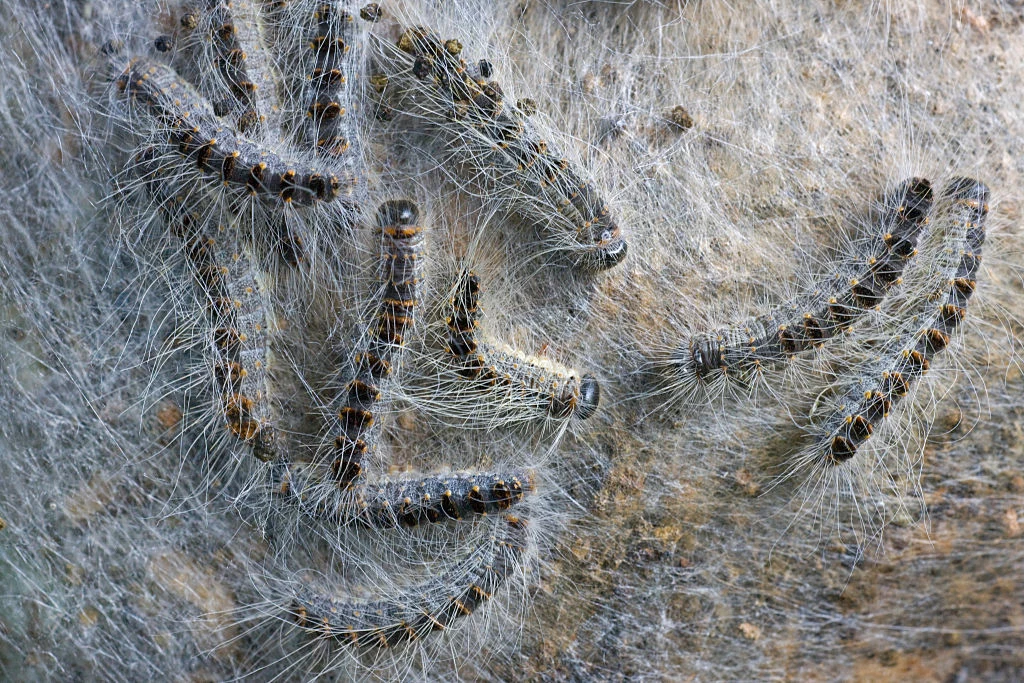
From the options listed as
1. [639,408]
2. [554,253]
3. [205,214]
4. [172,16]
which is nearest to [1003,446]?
[639,408]

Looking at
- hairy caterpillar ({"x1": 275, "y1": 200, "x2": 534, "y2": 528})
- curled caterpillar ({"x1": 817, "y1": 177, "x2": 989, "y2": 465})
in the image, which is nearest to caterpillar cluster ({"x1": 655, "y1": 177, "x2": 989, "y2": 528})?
curled caterpillar ({"x1": 817, "y1": 177, "x2": 989, "y2": 465})

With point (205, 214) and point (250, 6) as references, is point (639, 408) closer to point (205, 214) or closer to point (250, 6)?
point (205, 214)

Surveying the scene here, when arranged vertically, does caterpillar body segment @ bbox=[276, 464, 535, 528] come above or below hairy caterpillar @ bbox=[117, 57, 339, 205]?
below

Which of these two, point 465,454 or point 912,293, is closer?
point 912,293

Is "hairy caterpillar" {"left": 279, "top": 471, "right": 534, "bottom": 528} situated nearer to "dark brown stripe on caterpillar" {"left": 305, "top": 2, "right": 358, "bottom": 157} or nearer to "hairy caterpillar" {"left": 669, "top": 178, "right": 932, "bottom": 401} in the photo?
"hairy caterpillar" {"left": 669, "top": 178, "right": 932, "bottom": 401}

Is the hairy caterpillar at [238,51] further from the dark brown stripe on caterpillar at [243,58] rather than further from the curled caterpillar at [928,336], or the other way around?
the curled caterpillar at [928,336]
